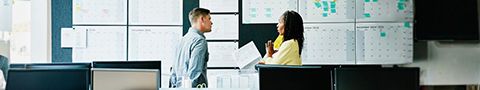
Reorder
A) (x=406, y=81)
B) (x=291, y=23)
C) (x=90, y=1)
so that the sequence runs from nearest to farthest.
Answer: (x=406, y=81) < (x=291, y=23) < (x=90, y=1)

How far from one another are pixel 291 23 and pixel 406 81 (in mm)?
1071

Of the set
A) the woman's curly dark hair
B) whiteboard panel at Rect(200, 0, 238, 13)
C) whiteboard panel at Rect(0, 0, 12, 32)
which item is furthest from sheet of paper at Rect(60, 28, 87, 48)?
the woman's curly dark hair

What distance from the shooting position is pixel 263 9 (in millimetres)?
4914

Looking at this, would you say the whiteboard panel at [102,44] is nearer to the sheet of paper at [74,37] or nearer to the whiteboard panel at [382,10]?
the sheet of paper at [74,37]

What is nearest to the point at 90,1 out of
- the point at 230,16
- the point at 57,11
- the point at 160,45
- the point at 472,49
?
the point at 57,11

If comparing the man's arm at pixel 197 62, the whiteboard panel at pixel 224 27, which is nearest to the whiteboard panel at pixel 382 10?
the whiteboard panel at pixel 224 27

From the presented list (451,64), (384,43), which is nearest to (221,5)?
(384,43)

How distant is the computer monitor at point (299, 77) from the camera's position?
2.99 metres

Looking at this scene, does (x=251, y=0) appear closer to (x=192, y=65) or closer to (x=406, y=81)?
(x=192, y=65)

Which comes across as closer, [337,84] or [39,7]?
[337,84]

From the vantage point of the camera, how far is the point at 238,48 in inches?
196

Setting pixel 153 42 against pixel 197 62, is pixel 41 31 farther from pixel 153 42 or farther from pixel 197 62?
pixel 197 62

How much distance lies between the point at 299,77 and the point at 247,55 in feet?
6.50

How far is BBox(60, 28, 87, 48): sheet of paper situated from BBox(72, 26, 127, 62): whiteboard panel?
32 millimetres
